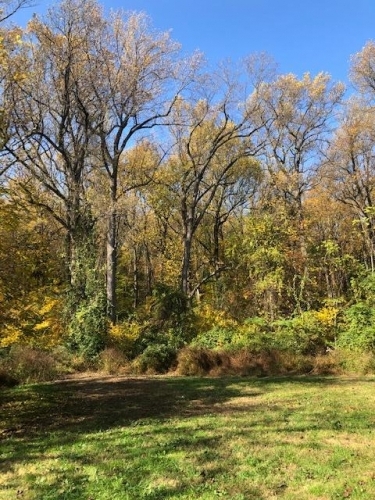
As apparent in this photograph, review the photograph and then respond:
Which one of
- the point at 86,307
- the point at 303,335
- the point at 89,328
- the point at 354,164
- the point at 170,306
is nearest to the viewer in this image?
the point at 303,335

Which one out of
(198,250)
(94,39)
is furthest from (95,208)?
(198,250)

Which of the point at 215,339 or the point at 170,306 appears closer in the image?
the point at 215,339

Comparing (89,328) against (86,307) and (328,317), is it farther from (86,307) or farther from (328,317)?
(328,317)

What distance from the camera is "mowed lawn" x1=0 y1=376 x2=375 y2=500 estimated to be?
515 cm

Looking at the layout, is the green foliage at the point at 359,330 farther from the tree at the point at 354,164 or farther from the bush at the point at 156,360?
the tree at the point at 354,164

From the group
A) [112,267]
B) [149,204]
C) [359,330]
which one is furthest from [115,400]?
[149,204]

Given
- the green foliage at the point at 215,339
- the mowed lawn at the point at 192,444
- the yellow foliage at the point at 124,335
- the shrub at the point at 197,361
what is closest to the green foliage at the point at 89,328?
the yellow foliage at the point at 124,335

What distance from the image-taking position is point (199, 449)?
6426 millimetres

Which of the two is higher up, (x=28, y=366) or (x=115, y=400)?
(x=28, y=366)

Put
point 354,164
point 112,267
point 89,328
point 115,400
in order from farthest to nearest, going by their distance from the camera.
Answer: point 354,164 → point 112,267 → point 89,328 → point 115,400

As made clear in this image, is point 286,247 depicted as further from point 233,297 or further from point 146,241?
point 146,241

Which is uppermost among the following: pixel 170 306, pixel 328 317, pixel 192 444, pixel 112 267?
pixel 112 267

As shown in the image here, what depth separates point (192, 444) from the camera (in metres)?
6.68

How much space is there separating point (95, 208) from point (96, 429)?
44.8 feet
